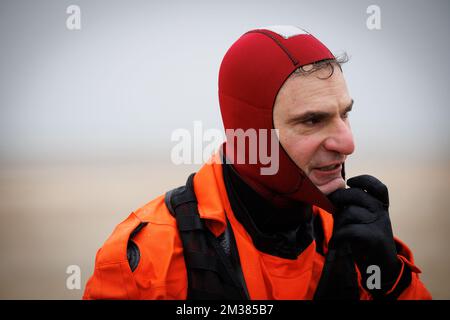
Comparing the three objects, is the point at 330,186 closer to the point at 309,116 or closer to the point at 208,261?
the point at 309,116

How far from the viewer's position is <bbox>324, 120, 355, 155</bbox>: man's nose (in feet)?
6.75

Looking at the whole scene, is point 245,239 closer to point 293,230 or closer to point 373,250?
point 293,230

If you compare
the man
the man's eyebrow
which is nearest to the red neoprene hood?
the man

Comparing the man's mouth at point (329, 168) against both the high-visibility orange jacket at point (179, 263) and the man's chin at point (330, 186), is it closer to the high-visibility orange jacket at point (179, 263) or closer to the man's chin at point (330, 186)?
the man's chin at point (330, 186)

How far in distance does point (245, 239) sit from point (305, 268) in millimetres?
338

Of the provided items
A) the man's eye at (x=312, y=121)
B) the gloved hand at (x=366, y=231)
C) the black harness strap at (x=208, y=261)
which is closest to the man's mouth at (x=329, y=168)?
the gloved hand at (x=366, y=231)

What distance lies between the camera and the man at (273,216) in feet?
6.61

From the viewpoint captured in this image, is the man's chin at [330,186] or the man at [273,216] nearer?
the man at [273,216]

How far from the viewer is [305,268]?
2.21m

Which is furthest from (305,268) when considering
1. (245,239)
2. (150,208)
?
(150,208)

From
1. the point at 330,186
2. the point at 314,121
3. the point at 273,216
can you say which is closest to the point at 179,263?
the point at 273,216

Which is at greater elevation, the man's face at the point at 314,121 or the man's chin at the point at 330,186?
the man's face at the point at 314,121

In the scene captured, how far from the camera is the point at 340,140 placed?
2.06 meters

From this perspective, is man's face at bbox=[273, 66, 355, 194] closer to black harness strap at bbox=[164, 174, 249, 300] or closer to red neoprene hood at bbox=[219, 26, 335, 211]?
red neoprene hood at bbox=[219, 26, 335, 211]
